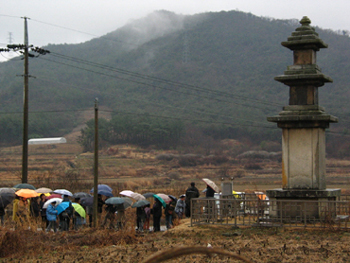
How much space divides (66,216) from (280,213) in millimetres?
6918

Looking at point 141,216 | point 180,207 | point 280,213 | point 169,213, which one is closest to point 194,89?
point 180,207

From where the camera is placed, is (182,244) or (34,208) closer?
(182,244)

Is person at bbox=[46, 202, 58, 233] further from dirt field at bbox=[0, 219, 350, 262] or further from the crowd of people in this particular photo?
dirt field at bbox=[0, 219, 350, 262]

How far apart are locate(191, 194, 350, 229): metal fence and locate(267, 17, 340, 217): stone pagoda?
51cm

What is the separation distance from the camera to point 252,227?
55.0ft

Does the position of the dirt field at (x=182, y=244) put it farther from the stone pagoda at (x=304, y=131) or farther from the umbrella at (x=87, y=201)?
the umbrella at (x=87, y=201)

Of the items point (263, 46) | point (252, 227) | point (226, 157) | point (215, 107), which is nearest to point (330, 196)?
point (252, 227)

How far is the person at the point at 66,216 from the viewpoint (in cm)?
1723

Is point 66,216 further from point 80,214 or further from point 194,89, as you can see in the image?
point 194,89

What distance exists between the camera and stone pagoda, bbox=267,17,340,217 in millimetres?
17656

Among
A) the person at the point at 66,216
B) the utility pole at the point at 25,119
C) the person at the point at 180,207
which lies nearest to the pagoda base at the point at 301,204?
the person at the point at 180,207

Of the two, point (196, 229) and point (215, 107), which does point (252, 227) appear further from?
point (215, 107)

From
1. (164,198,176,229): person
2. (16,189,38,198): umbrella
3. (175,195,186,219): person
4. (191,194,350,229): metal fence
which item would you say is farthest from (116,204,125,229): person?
(16,189,38,198): umbrella

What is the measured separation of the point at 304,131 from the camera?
59.0 ft
